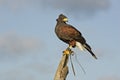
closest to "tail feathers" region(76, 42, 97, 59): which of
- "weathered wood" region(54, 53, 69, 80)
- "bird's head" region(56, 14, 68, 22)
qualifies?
"bird's head" region(56, 14, 68, 22)

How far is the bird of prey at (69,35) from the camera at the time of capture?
33.1 feet

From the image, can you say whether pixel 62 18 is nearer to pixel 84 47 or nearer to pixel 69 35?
pixel 69 35

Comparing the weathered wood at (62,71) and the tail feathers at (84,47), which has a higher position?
the tail feathers at (84,47)

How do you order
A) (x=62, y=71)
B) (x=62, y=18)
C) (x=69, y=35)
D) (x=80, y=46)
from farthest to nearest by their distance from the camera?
(x=62, y=18)
(x=69, y=35)
(x=80, y=46)
(x=62, y=71)

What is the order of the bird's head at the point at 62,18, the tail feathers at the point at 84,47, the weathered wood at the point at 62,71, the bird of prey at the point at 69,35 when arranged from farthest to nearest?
the bird's head at the point at 62,18
the bird of prey at the point at 69,35
the tail feathers at the point at 84,47
the weathered wood at the point at 62,71

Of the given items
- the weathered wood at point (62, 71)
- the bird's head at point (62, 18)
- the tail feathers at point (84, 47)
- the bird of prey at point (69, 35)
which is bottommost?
the weathered wood at point (62, 71)

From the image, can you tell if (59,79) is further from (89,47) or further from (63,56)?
(89,47)

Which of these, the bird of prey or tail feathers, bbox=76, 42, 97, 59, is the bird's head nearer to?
the bird of prey

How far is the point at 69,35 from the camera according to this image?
1049 centimetres

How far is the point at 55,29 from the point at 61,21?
1.36 ft

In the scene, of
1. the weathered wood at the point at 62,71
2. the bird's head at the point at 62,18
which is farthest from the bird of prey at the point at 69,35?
the weathered wood at the point at 62,71

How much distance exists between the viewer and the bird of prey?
10.1m

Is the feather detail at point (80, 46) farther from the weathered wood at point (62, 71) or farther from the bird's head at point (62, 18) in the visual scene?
the weathered wood at point (62, 71)

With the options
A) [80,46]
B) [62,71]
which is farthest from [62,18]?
[62,71]
